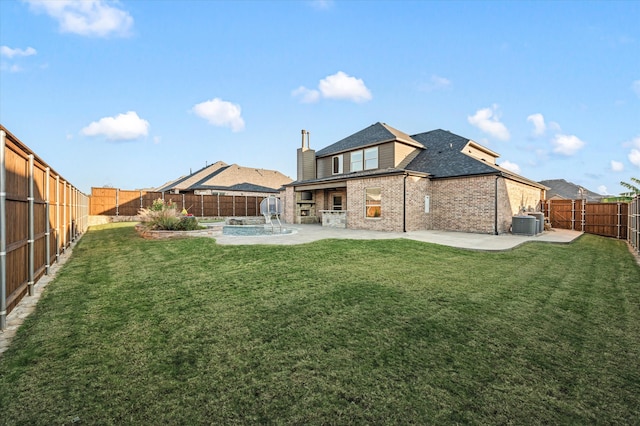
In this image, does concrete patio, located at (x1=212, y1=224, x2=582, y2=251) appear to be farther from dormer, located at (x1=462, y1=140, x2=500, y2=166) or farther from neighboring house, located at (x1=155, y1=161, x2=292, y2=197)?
neighboring house, located at (x1=155, y1=161, x2=292, y2=197)

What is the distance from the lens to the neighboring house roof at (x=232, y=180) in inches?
1361

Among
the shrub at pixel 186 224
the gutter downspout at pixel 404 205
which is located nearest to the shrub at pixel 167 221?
the shrub at pixel 186 224

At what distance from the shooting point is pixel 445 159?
17.7 metres

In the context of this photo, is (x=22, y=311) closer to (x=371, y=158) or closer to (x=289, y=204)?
(x=371, y=158)

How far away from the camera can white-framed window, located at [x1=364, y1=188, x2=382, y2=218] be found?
15828mm

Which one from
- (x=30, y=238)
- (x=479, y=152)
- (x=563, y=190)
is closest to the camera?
(x=30, y=238)

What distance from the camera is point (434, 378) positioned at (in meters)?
2.66

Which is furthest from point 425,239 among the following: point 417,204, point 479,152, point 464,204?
point 479,152

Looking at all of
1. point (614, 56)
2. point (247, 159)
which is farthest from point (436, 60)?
point (247, 159)

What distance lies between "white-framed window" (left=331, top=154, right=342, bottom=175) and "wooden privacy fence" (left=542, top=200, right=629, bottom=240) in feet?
47.5

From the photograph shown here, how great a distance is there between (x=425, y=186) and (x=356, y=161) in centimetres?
572

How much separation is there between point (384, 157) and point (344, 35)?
25.2ft

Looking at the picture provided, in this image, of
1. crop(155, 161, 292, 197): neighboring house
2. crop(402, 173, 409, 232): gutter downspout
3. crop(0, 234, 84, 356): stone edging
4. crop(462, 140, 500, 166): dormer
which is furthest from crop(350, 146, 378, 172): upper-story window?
crop(155, 161, 292, 197): neighboring house

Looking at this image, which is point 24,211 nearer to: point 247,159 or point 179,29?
point 179,29
